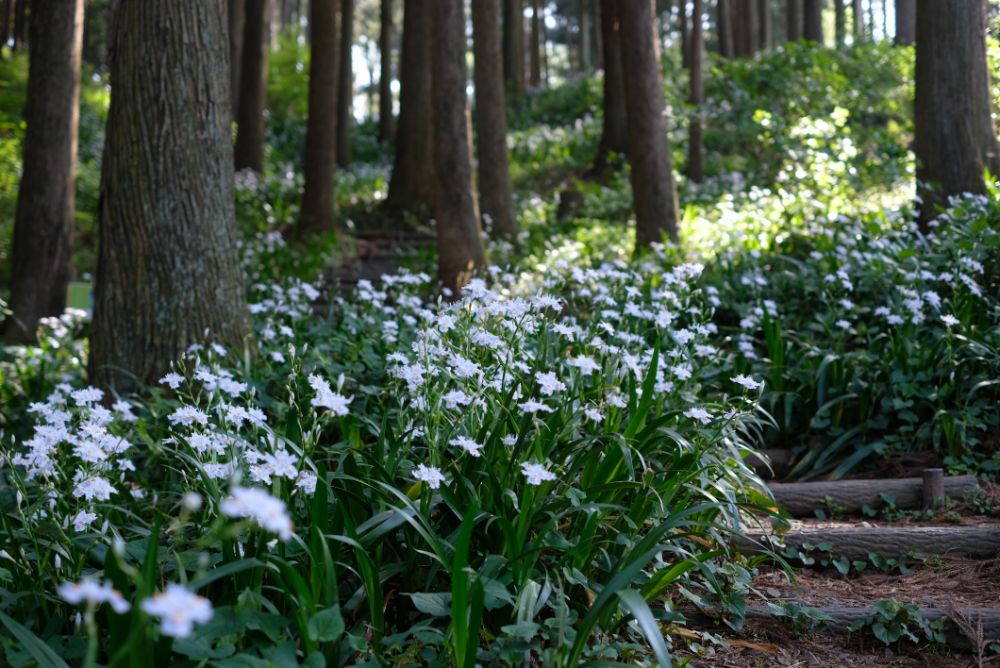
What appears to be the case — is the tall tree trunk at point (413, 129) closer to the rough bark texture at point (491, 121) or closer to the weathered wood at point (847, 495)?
the rough bark texture at point (491, 121)

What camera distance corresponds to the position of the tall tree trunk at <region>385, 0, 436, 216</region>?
11617mm

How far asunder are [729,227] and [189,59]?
15.5 feet

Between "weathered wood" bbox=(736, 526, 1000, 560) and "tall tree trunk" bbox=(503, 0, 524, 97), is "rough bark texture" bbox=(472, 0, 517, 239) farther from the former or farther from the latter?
"tall tree trunk" bbox=(503, 0, 524, 97)

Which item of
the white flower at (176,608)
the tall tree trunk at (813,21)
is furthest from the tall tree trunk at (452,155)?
the tall tree trunk at (813,21)

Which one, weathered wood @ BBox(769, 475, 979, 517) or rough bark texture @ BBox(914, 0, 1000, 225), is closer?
weathered wood @ BBox(769, 475, 979, 517)

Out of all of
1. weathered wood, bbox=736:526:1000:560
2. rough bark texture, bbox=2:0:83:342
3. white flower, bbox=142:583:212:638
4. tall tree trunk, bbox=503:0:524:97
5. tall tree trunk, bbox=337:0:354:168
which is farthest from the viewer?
tall tree trunk, bbox=503:0:524:97

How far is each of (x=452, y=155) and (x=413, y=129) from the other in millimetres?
3896

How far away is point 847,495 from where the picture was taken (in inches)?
155

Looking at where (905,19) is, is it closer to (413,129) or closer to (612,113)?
(612,113)

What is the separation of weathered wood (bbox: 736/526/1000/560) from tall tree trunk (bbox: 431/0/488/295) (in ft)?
15.4

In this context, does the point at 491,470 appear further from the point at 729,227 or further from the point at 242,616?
the point at 729,227

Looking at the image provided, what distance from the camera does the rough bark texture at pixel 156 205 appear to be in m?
4.64

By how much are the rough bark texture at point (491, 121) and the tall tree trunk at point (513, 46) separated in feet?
39.4

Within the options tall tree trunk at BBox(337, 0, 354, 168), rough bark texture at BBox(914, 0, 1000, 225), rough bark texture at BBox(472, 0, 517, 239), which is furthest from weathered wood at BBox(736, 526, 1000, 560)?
tall tree trunk at BBox(337, 0, 354, 168)
